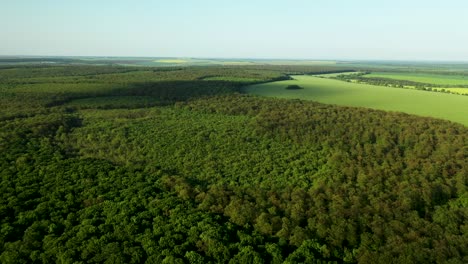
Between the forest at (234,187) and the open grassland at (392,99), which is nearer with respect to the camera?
the forest at (234,187)

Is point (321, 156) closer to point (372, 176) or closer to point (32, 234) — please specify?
point (372, 176)

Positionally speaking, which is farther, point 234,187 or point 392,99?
point 392,99

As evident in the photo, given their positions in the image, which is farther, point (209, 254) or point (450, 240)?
point (450, 240)

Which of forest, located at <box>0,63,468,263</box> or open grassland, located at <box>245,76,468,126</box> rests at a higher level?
open grassland, located at <box>245,76,468,126</box>

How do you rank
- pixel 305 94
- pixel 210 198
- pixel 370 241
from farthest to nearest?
1. pixel 305 94
2. pixel 210 198
3. pixel 370 241

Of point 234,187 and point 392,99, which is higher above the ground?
point 392,99

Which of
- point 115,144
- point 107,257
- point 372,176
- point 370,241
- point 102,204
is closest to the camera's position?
point 107,257

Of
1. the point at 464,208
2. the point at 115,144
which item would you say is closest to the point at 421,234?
the point at 464,208

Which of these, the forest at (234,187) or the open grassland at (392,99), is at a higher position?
the open grassland at (392,99)
